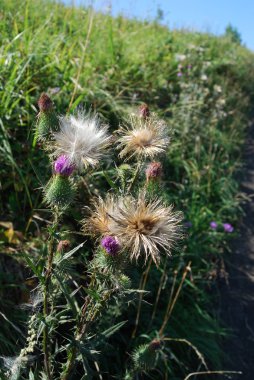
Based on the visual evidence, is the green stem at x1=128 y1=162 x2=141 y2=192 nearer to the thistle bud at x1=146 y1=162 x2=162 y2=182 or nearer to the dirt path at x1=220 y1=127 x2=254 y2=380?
the thistle bud at x1=146 y1=162 x2=162 y2=182

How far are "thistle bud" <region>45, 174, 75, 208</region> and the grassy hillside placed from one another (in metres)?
0.05

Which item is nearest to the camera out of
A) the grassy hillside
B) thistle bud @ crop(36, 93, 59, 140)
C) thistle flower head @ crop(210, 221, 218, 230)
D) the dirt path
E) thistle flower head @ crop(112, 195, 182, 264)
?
thistle flower head @ crop(112, 195, 182, 264)

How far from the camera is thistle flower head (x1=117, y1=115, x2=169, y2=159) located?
1359 mm

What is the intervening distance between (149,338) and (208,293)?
1120 millimetres

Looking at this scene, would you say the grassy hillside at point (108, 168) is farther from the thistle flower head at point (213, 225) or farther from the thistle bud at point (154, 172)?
the thistle bud at point (154, 172)

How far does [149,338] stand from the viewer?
95.7 inches

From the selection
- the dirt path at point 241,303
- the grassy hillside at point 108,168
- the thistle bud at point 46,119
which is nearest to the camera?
the thistle bud at point 46,119

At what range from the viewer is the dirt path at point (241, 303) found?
9.91ft

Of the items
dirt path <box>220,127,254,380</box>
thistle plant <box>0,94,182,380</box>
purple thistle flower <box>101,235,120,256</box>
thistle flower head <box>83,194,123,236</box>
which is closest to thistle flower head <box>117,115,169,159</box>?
thistle plant <box>0,94,182,380</box>

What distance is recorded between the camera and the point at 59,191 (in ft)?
3.96

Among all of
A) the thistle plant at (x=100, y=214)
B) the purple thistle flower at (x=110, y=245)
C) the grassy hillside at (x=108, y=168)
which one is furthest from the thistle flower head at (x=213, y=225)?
the purple thistle flower at (x=110, y=245)

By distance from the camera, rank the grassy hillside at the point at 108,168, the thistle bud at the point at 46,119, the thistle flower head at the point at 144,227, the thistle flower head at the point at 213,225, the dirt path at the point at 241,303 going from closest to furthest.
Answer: the thistle flower head at the point at 144,227 → the thistle bud at the point at 46,119 → the grassy hillside at the point at 108,168 → the dirt path at the point at 241,303 → the thistle flower head at the point at 213,225

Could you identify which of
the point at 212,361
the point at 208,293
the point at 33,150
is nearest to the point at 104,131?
the point at 33,150

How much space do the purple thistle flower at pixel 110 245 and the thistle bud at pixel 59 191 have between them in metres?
0.15
